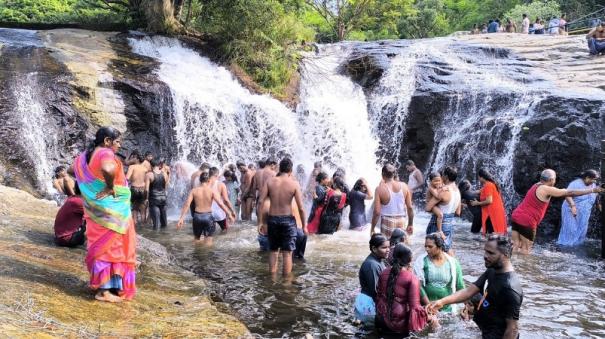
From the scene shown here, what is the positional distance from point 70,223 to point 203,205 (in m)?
3.58

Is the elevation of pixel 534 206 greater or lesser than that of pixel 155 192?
greater

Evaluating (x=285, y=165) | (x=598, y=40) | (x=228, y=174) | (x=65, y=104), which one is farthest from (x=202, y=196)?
(x=598, y=40)

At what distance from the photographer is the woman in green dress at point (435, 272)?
5430 mm

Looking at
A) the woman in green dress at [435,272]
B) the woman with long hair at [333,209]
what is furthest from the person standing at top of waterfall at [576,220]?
the woman in green dress at [435,272]

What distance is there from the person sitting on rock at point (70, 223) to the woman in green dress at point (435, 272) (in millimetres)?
3686

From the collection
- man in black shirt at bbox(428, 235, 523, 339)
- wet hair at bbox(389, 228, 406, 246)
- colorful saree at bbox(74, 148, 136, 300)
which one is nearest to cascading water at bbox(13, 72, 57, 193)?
colorful saree at bbox(74, 148, 136, 300)

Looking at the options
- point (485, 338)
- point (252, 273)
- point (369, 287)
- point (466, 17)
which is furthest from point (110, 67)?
point (466, 17)

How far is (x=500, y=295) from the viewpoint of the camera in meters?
4.11

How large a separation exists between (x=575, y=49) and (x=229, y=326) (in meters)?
18.5

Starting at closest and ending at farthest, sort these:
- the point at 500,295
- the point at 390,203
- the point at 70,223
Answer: the point at 500,295, the point at 70,223, the point at 390,203

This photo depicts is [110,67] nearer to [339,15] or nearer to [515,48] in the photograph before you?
[515,48]

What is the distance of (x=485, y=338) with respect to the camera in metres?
4.25

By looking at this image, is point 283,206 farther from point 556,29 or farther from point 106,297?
point 556,29

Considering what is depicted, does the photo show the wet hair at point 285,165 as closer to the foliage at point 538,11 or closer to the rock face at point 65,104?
the rock face at point 65,104
